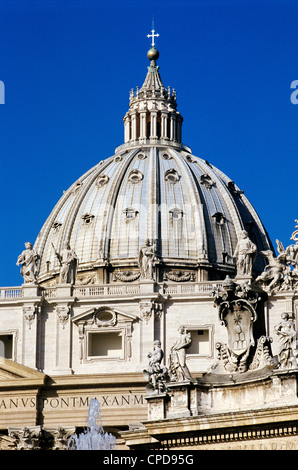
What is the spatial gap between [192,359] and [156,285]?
490 cm

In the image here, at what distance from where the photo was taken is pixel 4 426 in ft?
243

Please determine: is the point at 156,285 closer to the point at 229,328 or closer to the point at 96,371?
the point at 96,371

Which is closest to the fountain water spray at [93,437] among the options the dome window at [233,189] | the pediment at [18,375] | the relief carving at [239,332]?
the pediment at [18,375]

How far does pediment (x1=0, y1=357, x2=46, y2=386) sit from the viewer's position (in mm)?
74375

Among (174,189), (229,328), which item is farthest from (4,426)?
(174,189)

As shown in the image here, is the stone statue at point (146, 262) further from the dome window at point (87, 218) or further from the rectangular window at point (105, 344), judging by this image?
the dome window at point (87, 218)

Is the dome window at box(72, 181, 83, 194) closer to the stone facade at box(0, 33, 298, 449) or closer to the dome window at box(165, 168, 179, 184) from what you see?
the stone facade at box(0, 33, 298, 449)

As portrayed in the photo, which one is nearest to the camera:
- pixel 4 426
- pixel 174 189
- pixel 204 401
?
pixel 204 401

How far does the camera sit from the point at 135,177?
128 m

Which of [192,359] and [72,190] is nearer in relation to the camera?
[192,359]

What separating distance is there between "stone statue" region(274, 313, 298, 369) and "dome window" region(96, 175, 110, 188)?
3734 inches

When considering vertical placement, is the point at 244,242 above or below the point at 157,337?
above

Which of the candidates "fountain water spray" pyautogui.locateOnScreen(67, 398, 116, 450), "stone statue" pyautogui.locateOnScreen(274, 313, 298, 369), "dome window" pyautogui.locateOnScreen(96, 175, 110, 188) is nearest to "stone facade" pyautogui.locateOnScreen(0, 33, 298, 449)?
"stone statue" pyautogui.locateOnScreen(274, 313, 298, 369)

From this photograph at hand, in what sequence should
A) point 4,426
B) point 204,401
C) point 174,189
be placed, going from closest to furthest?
1. point 204,401
2. point 4,426
3. point 174,189
